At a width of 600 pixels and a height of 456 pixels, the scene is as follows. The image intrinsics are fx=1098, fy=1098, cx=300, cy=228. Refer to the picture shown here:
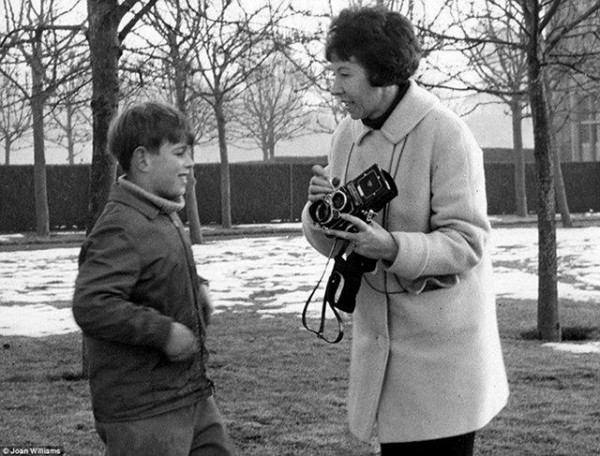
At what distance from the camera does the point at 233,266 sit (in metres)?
15.2

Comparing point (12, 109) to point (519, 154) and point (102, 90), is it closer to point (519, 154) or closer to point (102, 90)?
point (519, 154)

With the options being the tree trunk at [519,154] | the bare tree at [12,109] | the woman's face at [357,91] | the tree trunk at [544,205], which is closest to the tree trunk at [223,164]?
the bare tree at [12,109]

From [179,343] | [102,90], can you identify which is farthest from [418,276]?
[102,90]

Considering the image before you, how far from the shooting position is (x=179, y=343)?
3.02m

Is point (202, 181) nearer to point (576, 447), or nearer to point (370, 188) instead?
point (576, 447)

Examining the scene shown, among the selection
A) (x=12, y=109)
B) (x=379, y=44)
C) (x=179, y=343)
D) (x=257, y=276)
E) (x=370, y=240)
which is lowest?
(x=257, y=276)

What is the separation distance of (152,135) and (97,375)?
27.4 inches

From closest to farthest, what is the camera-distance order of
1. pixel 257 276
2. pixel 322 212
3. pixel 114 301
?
pixel 322 212 → pixel 114 301 → pixel 257 276

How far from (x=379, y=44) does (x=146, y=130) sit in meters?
0.73

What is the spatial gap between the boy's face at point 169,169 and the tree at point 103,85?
3.61m

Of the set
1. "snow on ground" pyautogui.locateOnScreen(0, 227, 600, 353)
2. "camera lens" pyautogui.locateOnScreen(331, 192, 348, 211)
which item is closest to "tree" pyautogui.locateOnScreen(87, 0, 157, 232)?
"snow on ground" pyautogui.locateOnScreen(0, 227, 600, 353)

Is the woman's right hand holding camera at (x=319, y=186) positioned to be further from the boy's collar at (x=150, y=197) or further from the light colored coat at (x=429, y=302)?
the boy's collar at (x=150, y=197)

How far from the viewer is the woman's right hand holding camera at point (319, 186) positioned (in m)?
2.87

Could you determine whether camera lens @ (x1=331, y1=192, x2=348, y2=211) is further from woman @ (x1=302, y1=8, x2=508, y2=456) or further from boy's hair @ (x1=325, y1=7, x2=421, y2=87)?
boy's hair @ (x1=325, y1=7, x2=421, y2=87)
